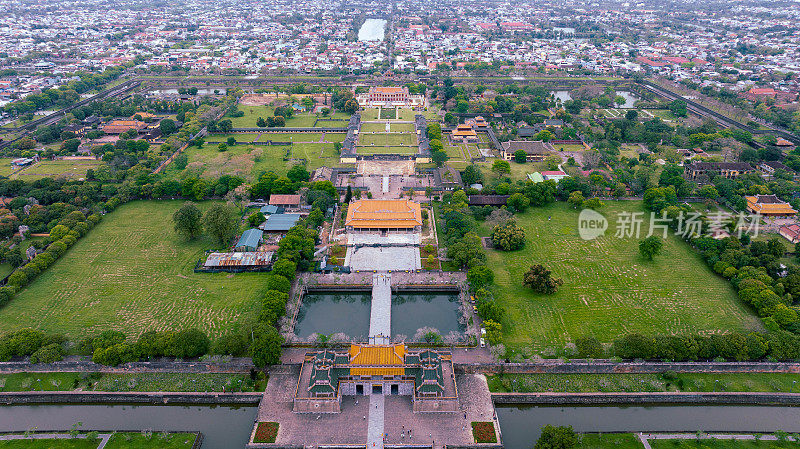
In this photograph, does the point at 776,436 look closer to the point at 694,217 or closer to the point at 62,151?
the point at 694,217

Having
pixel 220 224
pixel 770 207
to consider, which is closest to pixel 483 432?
pixel 220 224

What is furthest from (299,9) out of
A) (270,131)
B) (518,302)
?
(518,302)

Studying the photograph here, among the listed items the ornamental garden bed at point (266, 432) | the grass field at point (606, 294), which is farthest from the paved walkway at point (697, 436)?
the ornamental garden bed at point (266, 432)

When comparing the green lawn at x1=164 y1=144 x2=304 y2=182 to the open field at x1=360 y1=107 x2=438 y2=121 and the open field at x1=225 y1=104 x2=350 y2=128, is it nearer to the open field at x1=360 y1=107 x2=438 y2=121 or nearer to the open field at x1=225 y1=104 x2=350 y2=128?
the open field at x1=225 y1=104 x2=350 y2=128

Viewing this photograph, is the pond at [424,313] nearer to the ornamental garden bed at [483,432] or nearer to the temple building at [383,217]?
the ornamental garden bed at [483,432]

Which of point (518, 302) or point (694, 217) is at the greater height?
point (694, 217)

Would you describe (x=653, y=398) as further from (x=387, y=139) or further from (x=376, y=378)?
(x=387, y=139)
